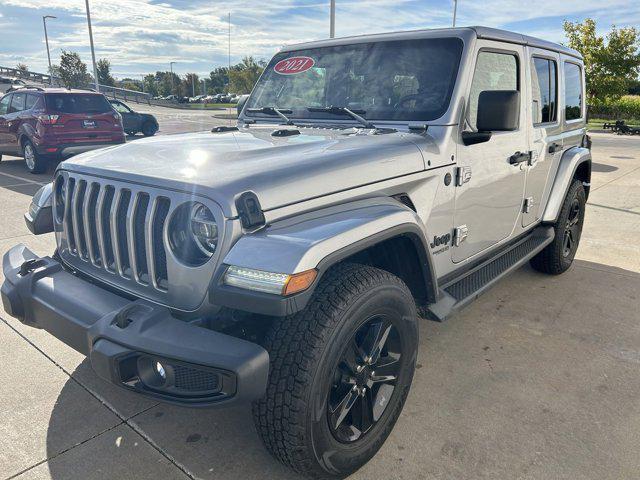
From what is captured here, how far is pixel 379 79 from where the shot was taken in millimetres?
3162

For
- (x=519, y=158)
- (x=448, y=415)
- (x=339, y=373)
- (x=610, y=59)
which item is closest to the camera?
(x=339, y=373)

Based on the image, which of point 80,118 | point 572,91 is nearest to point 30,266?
point 572,91

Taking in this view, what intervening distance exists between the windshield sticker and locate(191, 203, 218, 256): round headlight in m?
1.88

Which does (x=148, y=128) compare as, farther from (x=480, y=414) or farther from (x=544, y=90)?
(x=480, y=414)

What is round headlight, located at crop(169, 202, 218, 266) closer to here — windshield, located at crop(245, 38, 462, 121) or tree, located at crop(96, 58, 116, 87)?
windshield, located at crop(245, 38, 462, 121)

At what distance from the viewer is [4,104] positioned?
11.2m

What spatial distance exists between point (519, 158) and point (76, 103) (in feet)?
30.9

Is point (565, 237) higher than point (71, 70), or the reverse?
point (71, 70)

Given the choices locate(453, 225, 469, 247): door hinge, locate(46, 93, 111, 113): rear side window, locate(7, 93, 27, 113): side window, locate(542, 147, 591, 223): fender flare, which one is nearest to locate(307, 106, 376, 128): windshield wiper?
locate(453, 225, 469, 247): door hinge

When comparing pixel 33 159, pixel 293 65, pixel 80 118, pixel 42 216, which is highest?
pixel 293 65

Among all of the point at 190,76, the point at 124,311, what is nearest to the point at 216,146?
the point at 124,311

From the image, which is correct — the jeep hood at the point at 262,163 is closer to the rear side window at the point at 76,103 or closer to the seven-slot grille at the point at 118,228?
the seven-slot grille at the point at 118,228

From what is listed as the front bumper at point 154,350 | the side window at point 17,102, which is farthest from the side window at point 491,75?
the side window at point 17,102

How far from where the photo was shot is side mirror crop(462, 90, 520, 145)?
269cm
